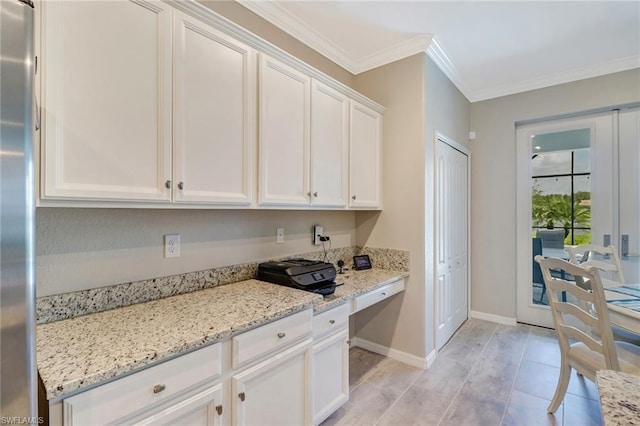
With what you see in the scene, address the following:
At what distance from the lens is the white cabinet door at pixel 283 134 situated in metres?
1.71

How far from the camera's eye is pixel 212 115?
4.83 feet

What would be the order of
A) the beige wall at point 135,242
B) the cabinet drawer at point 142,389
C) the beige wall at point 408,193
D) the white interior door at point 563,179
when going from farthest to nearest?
the white interior door at point 563,179 < the beige wall at point 408,193 < the beige wall at point 135,242 < the cabinet drawer at point 142,389

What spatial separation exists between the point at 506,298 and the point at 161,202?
3775 mm

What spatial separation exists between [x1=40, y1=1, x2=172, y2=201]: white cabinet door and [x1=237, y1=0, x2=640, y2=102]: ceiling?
103cm

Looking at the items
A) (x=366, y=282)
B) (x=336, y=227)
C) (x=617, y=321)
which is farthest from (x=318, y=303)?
(x=617, y=321)

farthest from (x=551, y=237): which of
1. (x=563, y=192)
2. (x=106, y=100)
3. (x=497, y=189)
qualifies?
(x=106, y=100)

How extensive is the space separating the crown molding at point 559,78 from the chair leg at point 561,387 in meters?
2.87

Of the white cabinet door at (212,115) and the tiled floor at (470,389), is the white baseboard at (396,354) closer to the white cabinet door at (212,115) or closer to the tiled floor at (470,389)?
the tiled floor at (470,389)

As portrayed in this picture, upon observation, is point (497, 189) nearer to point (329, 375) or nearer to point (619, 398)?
point (329, 375)

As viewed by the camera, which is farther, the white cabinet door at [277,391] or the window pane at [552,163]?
the window pane at [552,163]

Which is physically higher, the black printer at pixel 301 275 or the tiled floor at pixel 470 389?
the black printer at pixel 301 275

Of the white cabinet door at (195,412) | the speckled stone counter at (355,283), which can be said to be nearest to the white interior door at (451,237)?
the speckled stone counter at (355,283)

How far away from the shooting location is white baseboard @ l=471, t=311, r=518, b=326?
3.46 m

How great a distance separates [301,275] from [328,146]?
0.97 m
